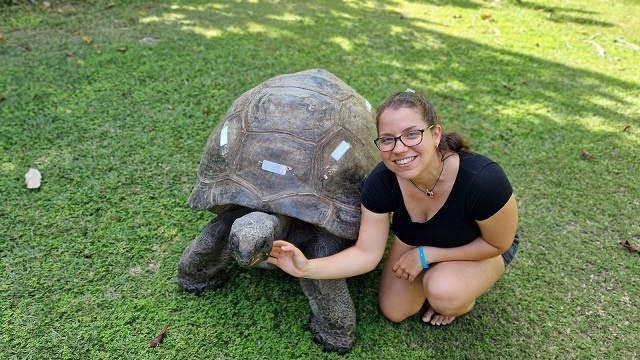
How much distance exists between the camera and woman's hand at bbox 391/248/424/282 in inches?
83.4

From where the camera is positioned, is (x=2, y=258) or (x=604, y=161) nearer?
(x=2, y=258)

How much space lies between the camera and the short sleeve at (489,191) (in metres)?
1.81

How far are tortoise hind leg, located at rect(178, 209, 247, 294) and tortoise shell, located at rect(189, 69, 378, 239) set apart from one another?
9 centimetres

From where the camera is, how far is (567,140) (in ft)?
12.2

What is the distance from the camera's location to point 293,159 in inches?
82.4

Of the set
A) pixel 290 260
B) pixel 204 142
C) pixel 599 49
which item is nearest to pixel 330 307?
pixel 290 260

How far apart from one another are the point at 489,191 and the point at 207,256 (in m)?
1.31

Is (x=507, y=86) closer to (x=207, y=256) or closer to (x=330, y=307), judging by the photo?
(x=330, y=307)

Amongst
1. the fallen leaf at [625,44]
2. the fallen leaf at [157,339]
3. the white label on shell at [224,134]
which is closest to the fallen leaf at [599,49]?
the fallen leaf at [625,44]

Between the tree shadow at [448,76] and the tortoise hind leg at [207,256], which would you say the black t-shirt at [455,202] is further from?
the tree shadow at [448,76]

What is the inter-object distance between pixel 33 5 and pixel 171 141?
361 cm

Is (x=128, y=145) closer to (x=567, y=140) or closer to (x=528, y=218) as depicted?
(x=528, y=218)

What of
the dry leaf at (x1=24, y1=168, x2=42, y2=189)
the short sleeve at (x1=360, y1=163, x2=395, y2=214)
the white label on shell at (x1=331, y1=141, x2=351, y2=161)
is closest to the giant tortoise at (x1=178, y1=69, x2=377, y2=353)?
the white label on shell at (x1=331, y1=141, x2=351, y2=161)

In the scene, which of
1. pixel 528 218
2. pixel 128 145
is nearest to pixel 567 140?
pixel 528 218
